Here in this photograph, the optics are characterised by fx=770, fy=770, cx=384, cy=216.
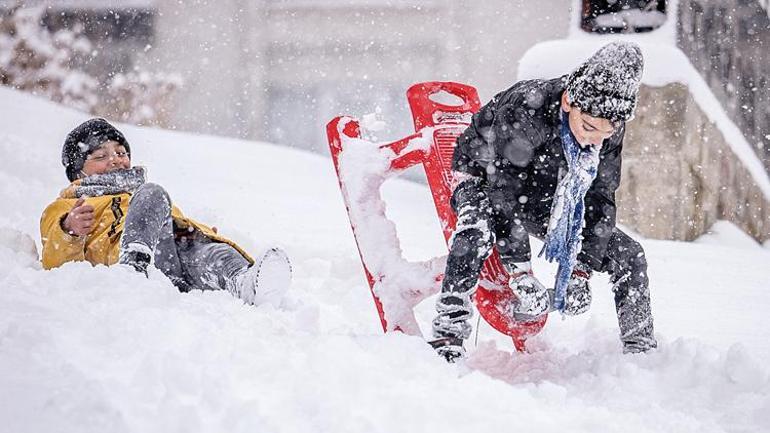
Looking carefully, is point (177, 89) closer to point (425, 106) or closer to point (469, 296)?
point (425, 106)

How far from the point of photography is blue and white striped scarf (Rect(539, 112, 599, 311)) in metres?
2.06

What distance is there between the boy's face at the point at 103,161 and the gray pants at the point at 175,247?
0.35 metres

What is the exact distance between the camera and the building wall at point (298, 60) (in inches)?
467

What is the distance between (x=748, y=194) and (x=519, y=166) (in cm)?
515

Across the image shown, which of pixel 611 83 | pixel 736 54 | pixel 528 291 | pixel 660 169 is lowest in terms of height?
pixel 660 169

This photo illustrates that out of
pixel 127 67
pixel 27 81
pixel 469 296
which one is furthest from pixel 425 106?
pixel 127 67

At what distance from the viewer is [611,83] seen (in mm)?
1921

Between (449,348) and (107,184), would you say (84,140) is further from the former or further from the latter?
(449,348)

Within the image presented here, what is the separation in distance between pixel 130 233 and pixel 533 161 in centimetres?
121

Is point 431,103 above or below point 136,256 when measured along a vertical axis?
above

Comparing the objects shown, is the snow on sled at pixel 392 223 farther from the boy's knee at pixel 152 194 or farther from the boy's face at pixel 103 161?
the boy's face at pixel 103 161

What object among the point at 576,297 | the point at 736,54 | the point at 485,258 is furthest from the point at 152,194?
the point at 736,54

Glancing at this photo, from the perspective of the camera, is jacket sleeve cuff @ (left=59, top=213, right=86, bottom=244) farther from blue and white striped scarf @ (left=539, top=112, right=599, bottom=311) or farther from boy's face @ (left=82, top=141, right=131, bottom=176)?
blue and white striped scarf @ (left=539, top=112, right=599, bottom=311)

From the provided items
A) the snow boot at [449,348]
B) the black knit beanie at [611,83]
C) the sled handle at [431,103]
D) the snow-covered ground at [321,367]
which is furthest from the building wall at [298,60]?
the snow boot at [449,348]
